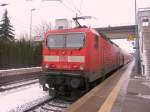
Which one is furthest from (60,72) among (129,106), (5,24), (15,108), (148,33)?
(5,24)

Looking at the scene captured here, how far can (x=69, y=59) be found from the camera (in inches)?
450

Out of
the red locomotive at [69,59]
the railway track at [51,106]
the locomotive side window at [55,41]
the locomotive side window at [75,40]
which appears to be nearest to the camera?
the railway track at [51,106]

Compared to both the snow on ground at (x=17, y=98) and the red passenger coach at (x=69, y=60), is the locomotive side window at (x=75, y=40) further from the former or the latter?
the snow on ground at (x=17, y=98)

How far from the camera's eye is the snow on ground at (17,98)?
365 inches

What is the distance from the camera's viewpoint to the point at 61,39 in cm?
1186

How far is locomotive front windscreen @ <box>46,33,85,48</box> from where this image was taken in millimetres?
11477

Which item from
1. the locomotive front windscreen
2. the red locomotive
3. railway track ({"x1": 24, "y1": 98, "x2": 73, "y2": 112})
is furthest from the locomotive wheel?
the locomotive front windscreen

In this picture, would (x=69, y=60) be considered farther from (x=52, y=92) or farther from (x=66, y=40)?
(x=52, y=92)

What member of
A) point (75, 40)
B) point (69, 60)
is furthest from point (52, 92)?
point (75, 40)

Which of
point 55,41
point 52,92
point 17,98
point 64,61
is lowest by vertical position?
point 17,98

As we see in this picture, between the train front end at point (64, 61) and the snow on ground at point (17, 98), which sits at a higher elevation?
the train front end at point (64, 61)

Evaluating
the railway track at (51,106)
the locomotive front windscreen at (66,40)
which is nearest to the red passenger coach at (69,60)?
the locomotive front windscreen at (66,40)

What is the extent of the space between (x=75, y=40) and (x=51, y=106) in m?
3.02

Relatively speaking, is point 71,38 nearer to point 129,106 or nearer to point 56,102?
point 56,102
